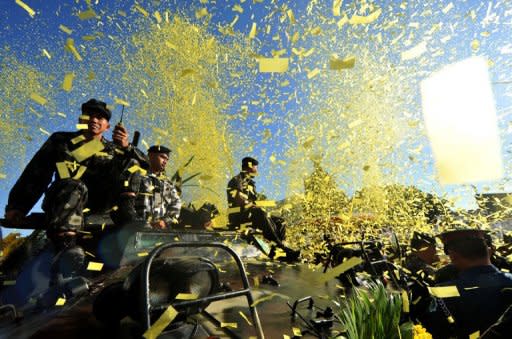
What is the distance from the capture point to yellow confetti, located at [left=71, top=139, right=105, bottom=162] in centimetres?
392

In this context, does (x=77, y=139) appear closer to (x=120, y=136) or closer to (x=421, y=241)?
(x=120, y=136)

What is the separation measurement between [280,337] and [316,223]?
24292mm

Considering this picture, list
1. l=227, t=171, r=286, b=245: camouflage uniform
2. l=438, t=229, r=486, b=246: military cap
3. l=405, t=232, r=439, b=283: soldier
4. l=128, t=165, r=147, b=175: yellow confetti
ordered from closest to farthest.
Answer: l=438, t=229, r=486, b=246: military cap
l=128, t=165, r=147, b=175: yellow confetti
l=405, t=232, r=439, b=283: soldier
l=227, t=171, r=286, b=245: camouflage uniform

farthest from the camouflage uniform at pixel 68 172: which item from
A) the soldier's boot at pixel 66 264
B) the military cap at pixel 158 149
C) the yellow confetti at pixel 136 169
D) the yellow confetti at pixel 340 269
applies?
the yellow confetti at pixel 340 269

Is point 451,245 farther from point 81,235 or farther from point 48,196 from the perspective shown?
point 48,196

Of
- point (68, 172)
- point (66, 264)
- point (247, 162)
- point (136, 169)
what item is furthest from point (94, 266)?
point (247, 162)

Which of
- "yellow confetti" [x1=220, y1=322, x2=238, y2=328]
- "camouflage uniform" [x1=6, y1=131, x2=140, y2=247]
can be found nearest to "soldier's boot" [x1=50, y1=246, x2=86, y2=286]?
"camouflage uniform" [x1=6, y1=131, x2=140, y2=247]

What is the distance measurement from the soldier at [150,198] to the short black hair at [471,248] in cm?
381

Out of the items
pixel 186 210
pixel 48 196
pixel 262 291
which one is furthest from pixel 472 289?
pixel 186 210

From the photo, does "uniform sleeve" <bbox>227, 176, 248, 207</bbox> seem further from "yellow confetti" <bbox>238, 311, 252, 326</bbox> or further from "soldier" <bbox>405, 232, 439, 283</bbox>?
"yellow confetti" <bbox>238, 311, 252, 326</bbox>

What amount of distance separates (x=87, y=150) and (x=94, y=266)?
1.58 meters

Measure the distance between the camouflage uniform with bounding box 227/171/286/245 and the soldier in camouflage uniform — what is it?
292cm

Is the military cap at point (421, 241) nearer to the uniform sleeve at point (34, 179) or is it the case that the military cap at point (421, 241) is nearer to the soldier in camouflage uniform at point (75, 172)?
the soldier in camouflage uniform at point (75, 172)

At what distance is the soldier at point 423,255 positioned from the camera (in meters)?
6.70
